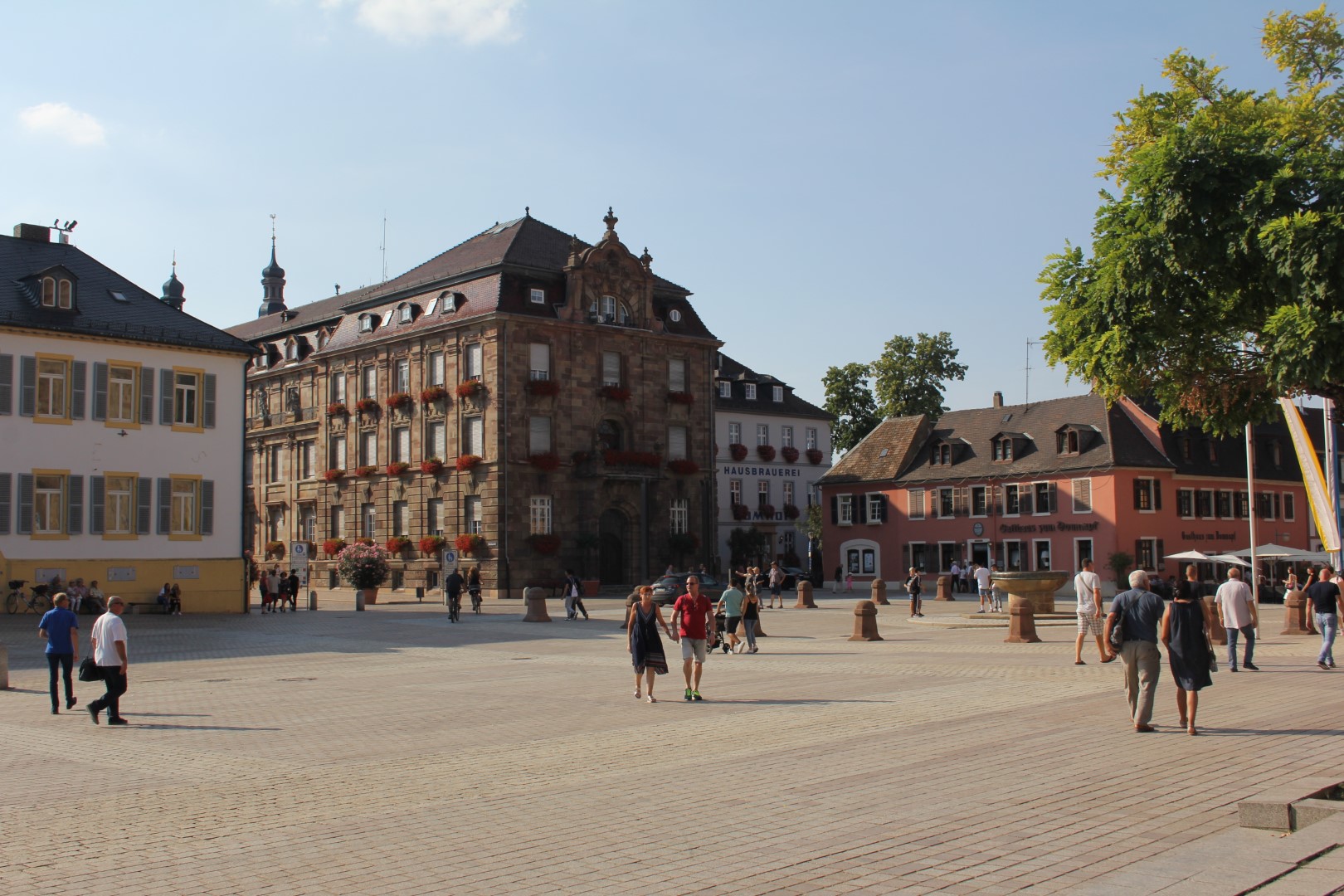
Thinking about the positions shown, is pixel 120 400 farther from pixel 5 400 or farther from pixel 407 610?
pixel 407 610

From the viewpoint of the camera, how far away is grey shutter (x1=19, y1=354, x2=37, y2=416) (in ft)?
125

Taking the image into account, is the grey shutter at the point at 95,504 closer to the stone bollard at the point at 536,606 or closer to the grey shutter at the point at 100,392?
the grey shutter at the point at 100,392

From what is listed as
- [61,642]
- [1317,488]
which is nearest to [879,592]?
[1317,488]

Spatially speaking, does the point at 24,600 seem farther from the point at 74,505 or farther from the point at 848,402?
the point at 848,402

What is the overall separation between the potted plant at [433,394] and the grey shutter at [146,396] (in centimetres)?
1917

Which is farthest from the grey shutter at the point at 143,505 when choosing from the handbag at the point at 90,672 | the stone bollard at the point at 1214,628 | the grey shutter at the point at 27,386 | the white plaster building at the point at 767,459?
the white plaster building at the point at 767,459

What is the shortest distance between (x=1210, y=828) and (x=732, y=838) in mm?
3108

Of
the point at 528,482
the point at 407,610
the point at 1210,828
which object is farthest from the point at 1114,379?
the point at 528,482

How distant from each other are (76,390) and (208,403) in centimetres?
432

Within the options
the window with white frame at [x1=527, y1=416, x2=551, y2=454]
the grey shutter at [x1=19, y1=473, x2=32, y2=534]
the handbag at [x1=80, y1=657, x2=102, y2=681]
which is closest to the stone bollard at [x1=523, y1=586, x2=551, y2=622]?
the grey shutter at [x1=19, y1=473, x2=32, y2=534]

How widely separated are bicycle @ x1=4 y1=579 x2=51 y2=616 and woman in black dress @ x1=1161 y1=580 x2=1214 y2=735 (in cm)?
3327

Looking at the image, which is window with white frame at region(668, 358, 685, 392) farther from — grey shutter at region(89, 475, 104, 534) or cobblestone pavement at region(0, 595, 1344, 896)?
cobblestone pavement at region(0, 595, 1344, 896)

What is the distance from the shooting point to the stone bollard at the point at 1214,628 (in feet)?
82.8

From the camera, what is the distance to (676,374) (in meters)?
63.7
